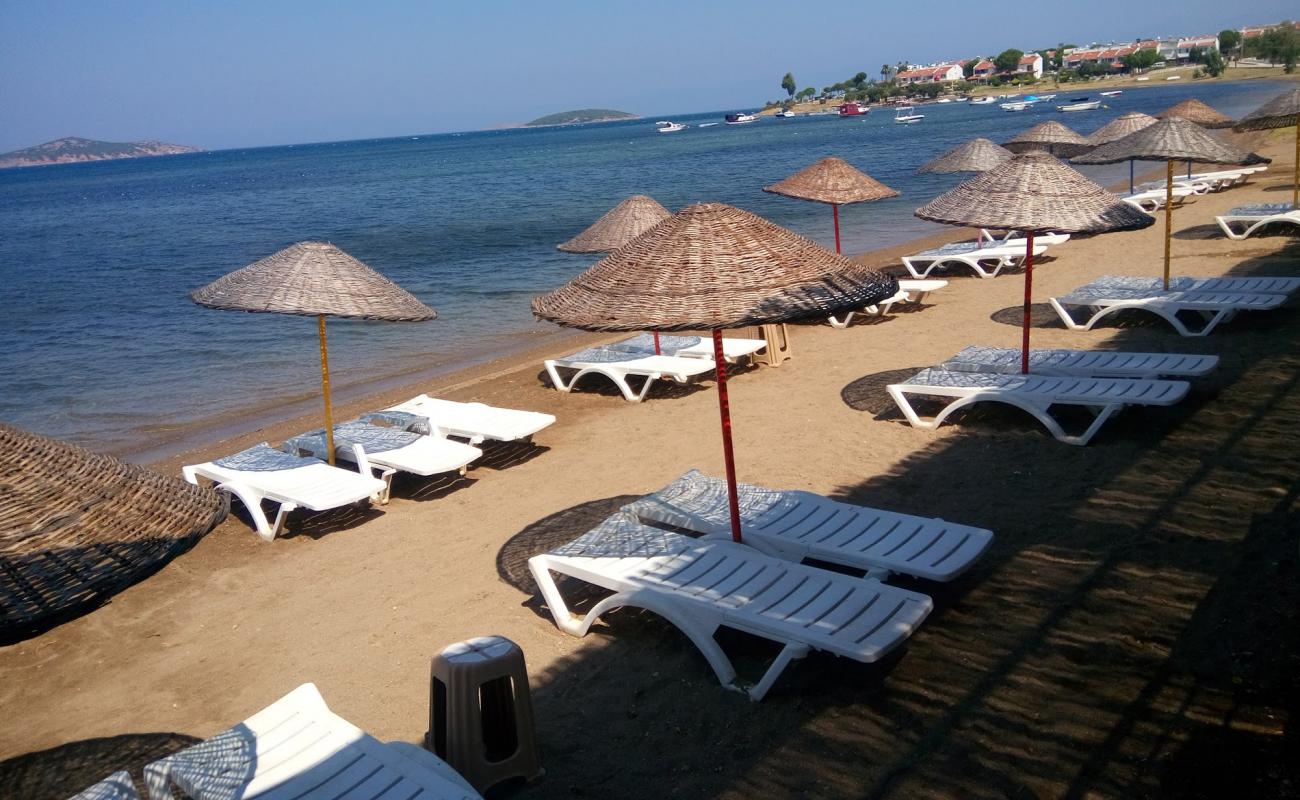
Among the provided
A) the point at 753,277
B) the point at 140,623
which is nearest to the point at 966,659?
the point at 753,277

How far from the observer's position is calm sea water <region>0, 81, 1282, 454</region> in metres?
13.6

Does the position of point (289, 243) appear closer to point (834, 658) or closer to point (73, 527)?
point (834, 658)

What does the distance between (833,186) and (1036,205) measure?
16.6 feet

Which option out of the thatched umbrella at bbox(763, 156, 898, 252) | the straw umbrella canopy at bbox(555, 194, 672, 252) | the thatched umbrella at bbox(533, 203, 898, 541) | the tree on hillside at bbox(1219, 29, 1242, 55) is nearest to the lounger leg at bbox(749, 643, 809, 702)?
the thatched umbrella at bbox(533, 203, 898, 541)

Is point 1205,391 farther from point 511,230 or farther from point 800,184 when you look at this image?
point 511,230

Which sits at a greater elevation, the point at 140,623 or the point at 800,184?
the point at 800,184

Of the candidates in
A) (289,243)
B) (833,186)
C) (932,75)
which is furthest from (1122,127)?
(932,75)

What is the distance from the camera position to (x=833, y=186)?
1198cm

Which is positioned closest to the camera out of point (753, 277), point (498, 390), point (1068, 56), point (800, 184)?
point (753, 277)

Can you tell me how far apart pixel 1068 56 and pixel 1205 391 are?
177627mm

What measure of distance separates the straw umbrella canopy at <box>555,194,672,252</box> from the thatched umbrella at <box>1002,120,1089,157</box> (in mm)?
7848

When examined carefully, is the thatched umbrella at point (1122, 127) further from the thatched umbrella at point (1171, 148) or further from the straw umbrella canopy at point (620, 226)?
the straw umbrella canopy at point (620, 226)

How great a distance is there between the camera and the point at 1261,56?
3959 inches

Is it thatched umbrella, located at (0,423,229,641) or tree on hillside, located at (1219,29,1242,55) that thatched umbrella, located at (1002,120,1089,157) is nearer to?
thatched umbrella, located at (0,423,229,641)
